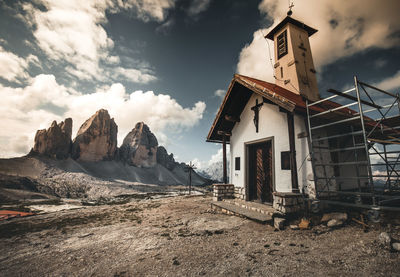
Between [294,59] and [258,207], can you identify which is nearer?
[258,207]

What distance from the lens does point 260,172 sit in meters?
8.92

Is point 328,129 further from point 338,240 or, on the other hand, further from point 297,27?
point 297,27

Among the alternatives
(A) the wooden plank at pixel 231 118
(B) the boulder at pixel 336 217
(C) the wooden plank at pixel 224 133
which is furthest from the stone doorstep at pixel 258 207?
(A) the wooden plank at pixel 231 118

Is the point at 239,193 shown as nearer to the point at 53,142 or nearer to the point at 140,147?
the point at 53,142

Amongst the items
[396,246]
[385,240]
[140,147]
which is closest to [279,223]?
[385,240]

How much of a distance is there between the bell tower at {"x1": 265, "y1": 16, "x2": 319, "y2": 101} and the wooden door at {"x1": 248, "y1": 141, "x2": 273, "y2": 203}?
527cm

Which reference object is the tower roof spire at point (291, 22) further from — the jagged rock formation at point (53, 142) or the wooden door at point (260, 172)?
the jagged rock formation at point (53, 142)

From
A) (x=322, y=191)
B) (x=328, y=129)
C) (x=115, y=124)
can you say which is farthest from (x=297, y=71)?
(x=115, y=124)

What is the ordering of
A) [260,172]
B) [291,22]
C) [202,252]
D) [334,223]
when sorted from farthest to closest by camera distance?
1. [291,22]
2. [260,172]
3. [334,223]
4. [202,252]

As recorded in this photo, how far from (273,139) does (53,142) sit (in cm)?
7985

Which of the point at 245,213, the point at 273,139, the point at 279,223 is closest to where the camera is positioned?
the point at 279,223

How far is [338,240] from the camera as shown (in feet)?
13.6

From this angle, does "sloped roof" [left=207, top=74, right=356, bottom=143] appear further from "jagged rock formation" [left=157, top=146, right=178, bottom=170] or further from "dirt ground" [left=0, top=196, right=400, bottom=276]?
"jagged rock formation" [left=157, top=146, right=178, bottom=170]

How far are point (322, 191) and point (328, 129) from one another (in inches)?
110
